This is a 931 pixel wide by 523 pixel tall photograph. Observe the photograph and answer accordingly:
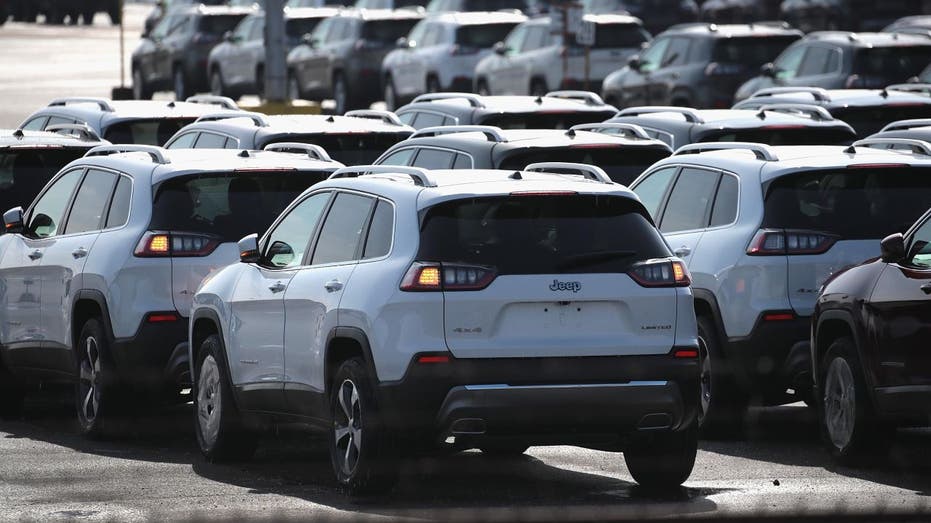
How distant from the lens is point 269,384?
33.7 ft

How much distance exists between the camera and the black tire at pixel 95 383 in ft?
37.8

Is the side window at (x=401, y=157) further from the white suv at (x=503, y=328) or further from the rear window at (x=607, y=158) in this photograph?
the white suv at (x=503, y=328)

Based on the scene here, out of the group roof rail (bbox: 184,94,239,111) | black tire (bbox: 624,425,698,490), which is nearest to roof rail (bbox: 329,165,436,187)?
black tire (bbox: 624,425,698,490)

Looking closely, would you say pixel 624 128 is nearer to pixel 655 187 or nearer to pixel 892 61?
pixel 655 187

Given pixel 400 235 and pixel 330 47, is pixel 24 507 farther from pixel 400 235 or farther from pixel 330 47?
pixel 330 47

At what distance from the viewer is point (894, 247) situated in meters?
9.94

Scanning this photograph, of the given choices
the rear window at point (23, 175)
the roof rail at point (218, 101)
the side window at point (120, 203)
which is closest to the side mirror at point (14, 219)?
the side window at point (120, 203)

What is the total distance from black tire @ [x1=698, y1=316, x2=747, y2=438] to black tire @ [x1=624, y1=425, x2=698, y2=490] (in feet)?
5.92

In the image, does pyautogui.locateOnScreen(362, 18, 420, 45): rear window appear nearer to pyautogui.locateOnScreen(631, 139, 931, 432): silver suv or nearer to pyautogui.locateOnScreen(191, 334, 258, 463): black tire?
pyautogui.locateOnScreen(631, 139, 931, 432): silver suv

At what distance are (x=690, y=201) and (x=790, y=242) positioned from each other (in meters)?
1.11

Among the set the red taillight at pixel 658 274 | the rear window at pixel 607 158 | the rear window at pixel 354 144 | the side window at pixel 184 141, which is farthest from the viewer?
the side window at pixel 184 141

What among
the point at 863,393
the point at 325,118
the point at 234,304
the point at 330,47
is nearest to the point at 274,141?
the point at 325,118

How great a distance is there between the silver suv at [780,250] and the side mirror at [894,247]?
101 centimetres

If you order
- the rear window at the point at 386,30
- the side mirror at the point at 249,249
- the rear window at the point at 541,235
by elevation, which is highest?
the rear window at the point at 541,235
